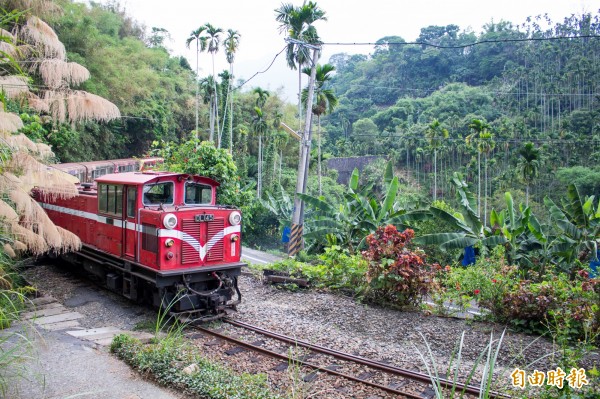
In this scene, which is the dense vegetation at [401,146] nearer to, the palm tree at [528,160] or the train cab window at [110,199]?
the palm tree at [528,160]

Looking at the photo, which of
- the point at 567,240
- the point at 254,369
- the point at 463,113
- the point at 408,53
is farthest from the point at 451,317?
the point at 408,53

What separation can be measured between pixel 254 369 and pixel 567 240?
31.8ft

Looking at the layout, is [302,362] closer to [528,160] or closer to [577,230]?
[577,230]

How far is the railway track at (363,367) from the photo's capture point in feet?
18.1

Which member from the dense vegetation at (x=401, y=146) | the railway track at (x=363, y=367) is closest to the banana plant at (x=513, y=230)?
the dense vegetation at (x=401, y=146)

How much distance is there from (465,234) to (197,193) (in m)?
8.25

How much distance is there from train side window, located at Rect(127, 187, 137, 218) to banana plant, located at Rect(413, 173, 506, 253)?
7.41 metres

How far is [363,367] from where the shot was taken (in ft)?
20.6

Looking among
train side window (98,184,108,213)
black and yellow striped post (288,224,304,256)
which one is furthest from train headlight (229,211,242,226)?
black and yellow striped post (288,224,304,256)

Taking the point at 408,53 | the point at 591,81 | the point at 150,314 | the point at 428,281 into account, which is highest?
the point at 408,53

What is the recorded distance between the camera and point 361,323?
8.22 meters

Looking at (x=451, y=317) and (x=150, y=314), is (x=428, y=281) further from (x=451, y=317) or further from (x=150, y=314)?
(x=150, y=314)

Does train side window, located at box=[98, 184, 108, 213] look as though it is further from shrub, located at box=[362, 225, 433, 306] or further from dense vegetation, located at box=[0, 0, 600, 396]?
shrub, located at box=[362, 225, 433, 306]

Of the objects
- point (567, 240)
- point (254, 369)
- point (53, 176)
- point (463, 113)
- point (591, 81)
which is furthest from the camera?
point (463, 113)
